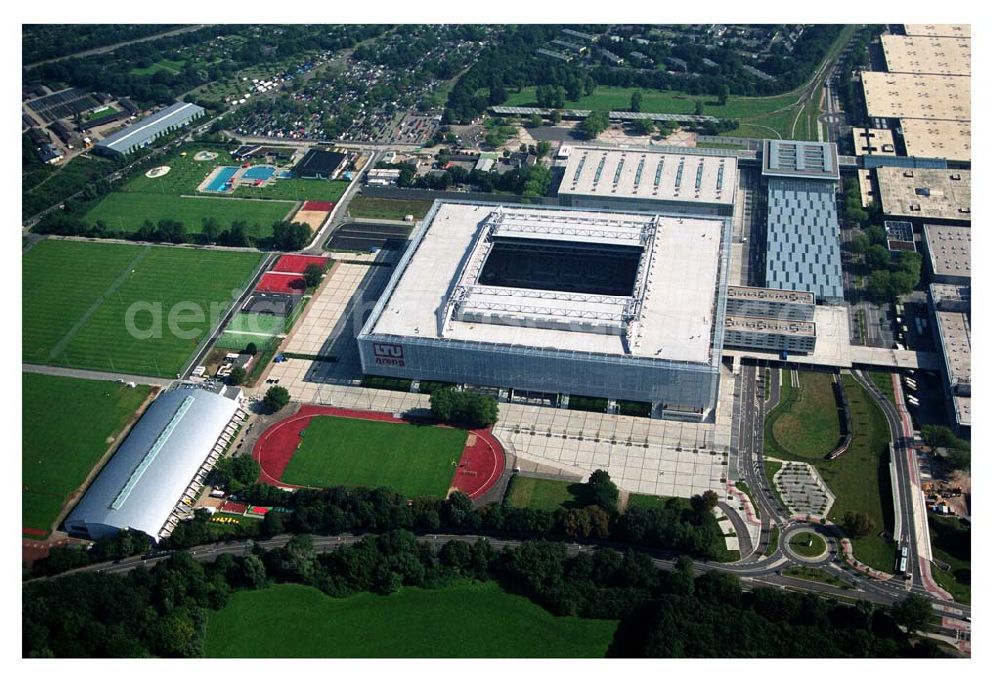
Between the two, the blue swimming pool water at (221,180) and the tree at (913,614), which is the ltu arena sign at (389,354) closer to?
the tree at (913,614)

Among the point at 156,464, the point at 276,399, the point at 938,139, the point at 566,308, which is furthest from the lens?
the point at 938,139

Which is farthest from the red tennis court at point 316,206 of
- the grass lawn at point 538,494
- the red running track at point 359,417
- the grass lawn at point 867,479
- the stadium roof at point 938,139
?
the stadium roof at point 938,139

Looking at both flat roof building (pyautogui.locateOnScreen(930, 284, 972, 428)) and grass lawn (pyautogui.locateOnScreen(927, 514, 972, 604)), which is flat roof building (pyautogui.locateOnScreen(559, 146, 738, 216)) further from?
grass lawn (pyautogui.locateOnScreen(927, 514, 972, 604))

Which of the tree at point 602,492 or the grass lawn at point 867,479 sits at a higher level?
the grass lawn at point 867,479

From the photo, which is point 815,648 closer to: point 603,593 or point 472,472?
point 603,593

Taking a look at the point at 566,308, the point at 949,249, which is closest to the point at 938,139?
the point at 949,249

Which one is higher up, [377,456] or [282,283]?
[282,283]

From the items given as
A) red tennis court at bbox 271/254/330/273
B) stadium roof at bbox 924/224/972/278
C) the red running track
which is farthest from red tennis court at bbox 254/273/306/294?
stadium roof at bbox 924/224/972/278

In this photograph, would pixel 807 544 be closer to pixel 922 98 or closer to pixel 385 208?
pixel 385 208
